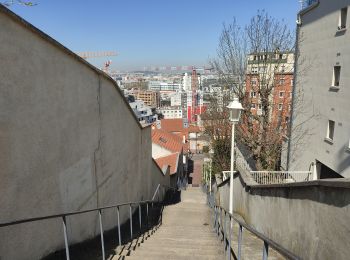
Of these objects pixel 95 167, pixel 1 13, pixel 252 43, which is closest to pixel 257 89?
pixel 252 43

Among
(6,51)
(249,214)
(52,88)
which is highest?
(6,51)

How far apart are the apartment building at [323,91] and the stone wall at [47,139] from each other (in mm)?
8214

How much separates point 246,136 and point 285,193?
10174 millimetres

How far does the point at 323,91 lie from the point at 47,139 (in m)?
11.4

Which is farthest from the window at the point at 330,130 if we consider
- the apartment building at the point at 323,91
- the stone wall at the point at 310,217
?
the stone wall at the point at 310,217

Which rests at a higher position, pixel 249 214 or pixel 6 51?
pixel 6 51

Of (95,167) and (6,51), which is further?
(95,167)

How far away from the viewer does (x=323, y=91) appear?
13.1 m

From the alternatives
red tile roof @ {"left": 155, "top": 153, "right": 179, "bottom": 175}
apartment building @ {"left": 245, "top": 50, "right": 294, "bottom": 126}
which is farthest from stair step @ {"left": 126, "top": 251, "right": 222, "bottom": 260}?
red tile roof @ {"left": 155, "top": 153, "right": 179, "bottom": 175}

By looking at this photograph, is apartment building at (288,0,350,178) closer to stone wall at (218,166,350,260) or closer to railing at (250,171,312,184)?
railing at (250,171,312,184)

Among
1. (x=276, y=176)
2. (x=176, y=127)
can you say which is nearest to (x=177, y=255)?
(x=276, y=176)

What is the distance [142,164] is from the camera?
1234cm

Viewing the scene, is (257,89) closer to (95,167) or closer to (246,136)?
(246,136)

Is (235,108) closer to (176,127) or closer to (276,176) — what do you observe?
(276,176)
